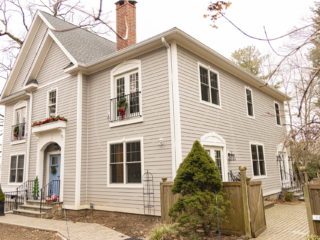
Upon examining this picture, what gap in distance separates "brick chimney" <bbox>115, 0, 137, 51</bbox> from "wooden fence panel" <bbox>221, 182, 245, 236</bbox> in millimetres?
8189

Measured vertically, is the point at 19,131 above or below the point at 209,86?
below

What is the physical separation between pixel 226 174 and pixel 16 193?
988 centimetres

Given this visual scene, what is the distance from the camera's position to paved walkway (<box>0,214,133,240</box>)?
23.5 feet

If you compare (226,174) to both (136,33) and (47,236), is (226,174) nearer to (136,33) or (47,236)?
(47,236)

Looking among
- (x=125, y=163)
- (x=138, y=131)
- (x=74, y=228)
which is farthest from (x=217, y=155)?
(x=74, y=228)

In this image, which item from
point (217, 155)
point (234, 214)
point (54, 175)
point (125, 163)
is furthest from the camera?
point (54, 175)

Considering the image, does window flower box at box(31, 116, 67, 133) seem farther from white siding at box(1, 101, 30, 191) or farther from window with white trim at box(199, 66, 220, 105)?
window with white trim at box(199, 66, 220, 105)

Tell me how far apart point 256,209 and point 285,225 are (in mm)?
1819

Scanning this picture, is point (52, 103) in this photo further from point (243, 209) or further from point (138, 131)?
point (243, 209)

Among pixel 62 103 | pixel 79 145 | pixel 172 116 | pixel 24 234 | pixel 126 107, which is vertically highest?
pixel 62 103

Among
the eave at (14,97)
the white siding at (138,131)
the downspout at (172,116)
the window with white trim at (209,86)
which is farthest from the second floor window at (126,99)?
the eave at (14,97)

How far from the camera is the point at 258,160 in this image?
13266 millimetres

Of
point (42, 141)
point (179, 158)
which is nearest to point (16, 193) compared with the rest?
point (42, 141)

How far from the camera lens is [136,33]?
12.9 meters
